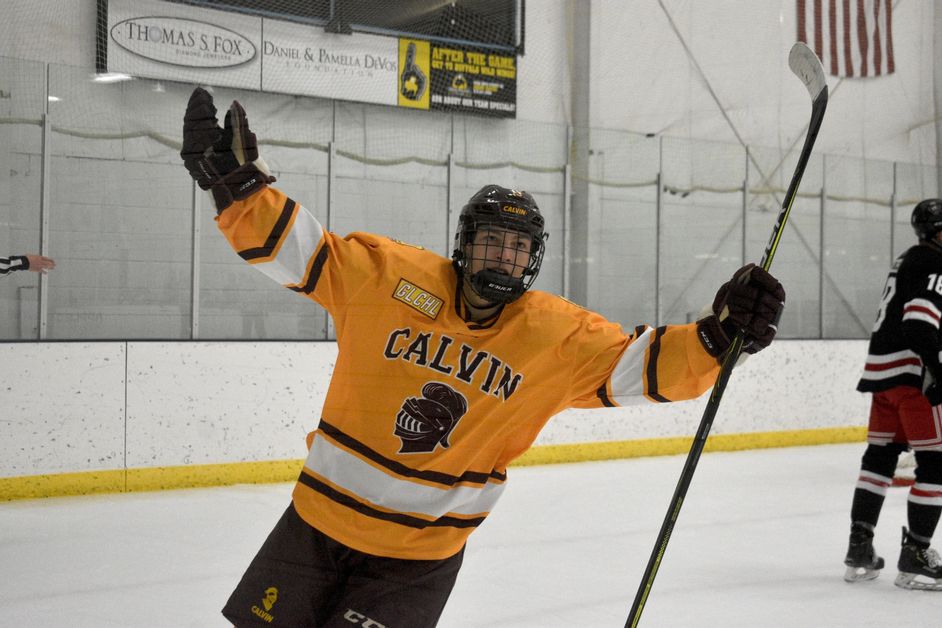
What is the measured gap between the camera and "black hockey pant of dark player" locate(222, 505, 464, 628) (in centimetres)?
137

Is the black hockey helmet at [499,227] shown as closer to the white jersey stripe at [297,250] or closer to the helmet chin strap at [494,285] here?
the helmet chin strap at [494,285]

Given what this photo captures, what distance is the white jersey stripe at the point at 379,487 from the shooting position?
1438 millimetres

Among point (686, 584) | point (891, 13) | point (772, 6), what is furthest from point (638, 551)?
point (891, 13)

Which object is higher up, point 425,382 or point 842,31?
point 842,31

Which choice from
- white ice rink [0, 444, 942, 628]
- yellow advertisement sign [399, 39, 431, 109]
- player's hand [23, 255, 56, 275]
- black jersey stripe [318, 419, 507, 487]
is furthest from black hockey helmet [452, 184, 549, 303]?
player's hand [23, 255, 56, 275]

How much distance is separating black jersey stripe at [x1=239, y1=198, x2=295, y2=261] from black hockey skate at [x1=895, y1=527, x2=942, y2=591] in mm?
2359

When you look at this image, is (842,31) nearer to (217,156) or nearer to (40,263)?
(217,156)

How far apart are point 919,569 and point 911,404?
1.59 ft

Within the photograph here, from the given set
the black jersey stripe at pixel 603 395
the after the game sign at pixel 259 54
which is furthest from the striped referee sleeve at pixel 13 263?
the black jersey stripe at pixel 603 395

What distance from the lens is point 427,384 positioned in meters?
1.46

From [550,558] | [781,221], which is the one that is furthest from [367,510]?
[550,558]

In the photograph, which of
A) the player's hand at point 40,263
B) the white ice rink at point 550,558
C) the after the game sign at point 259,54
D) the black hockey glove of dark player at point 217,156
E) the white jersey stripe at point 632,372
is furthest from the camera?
the player's hand at point 40,263

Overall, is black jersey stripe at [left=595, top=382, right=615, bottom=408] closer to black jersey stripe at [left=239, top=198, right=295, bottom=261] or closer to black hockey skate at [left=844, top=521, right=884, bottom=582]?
black jersey stripe at [left=239, top=198, right=295, bottom=261]

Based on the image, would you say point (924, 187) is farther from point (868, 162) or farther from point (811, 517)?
point (811, 517)
